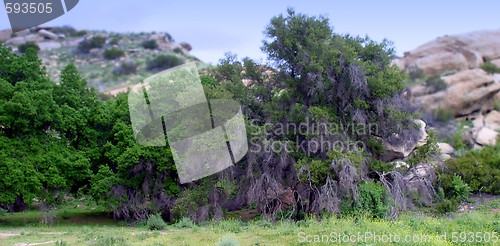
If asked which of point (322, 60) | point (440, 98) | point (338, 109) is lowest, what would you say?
point (440, 98)

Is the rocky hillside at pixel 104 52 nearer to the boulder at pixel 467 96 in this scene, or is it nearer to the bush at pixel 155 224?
the boulder at pixel 467 96

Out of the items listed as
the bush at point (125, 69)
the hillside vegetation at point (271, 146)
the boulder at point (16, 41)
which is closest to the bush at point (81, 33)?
the boulder at point (16, 41)

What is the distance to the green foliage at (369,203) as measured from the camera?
17344 millimetres

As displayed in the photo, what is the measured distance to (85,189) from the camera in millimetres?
21906

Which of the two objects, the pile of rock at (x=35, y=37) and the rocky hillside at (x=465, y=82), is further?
the pile of rock at (x=35, y=37)

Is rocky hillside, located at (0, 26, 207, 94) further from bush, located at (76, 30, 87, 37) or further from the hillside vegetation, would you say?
the hillside vegetation

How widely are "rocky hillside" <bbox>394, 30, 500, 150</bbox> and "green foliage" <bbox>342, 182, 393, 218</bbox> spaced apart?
1828cm

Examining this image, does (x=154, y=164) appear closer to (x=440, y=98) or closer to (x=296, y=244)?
(x=296, y=244)

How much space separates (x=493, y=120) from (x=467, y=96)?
3.21 metres

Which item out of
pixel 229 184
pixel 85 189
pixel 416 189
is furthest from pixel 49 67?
pixel 416 189

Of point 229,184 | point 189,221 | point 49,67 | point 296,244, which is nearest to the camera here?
point 296,244

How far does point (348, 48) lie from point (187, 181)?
8.82 metres

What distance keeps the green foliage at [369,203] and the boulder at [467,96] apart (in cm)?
2846

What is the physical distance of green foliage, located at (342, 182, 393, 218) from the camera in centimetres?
1734
